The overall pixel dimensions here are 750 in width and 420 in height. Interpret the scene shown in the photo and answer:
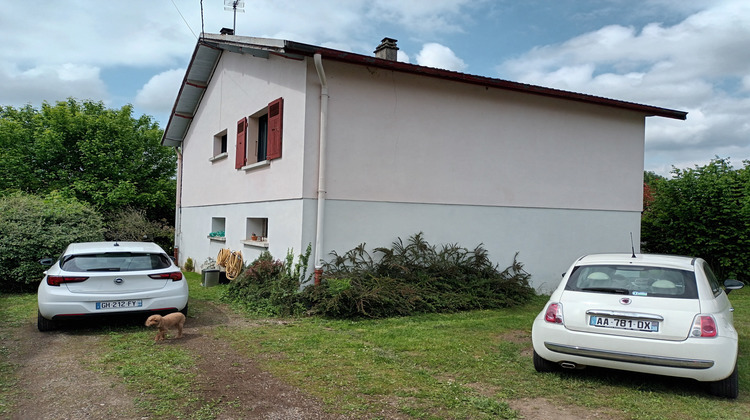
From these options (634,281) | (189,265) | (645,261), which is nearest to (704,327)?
(634,281)

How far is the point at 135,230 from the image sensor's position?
2033cm

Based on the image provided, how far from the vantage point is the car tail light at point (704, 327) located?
4.75m

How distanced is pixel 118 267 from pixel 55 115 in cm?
2312

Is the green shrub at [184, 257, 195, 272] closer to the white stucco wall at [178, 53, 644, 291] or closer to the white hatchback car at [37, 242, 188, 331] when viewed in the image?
the white stucco wall at [178, 53, 644, 291]

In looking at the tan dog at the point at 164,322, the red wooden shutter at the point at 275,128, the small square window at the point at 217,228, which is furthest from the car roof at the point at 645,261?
the small square window at the point at 217,228

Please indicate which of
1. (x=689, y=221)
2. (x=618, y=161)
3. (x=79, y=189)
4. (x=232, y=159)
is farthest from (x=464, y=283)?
(x=79, y=189)

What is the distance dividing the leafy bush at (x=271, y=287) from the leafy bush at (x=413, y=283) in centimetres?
34

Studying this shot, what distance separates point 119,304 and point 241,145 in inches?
244

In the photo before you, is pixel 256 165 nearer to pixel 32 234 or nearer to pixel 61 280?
pixel 61 280

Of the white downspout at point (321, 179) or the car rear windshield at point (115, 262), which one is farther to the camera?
the white downspout at point (321, 179)

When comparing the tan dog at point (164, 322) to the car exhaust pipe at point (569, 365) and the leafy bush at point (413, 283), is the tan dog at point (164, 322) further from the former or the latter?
the car exhaust pipe at point (569, 365)

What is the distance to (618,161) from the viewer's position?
43.8 feet

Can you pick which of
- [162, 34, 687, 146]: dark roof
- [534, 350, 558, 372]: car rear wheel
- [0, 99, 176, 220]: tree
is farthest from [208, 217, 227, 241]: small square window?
[0, 99, 176, 220]: tree

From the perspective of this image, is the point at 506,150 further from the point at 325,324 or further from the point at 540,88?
the point at 325,324
